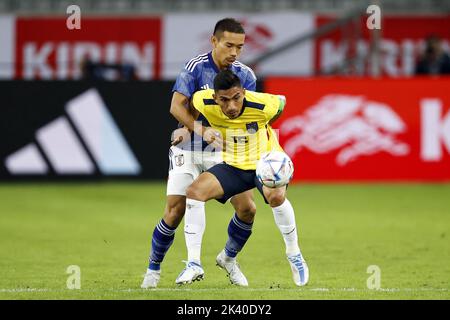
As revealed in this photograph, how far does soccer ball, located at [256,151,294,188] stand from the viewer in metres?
8.73

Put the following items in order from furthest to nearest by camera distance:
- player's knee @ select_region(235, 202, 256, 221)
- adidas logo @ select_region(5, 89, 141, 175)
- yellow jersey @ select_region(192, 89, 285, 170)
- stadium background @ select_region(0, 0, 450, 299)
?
adidas logo @ select_region(5, 89, 141, 175)
stadium background @ select_region(0, 0, 450, 299)
player's knee @ select_region(235, 202, 256, 221)
yellow jersey @ select_region(192, 89, 285, 170)

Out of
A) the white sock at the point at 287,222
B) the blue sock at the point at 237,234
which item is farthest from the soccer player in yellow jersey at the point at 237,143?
the blue sock at the point at 237,234

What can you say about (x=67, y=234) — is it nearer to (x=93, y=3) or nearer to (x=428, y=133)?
(x=428, y=133)

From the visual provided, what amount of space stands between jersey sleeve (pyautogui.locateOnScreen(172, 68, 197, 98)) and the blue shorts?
648mm

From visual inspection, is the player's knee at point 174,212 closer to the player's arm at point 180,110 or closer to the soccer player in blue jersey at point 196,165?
the soccer player in blue jersey at point 196,165

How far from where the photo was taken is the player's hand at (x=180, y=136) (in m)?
8.98

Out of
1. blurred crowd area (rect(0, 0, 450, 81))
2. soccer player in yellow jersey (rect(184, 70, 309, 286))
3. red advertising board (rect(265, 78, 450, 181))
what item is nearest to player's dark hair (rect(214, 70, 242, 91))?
soccer player in yellow jersey (rect(184, 70, 309, 286))

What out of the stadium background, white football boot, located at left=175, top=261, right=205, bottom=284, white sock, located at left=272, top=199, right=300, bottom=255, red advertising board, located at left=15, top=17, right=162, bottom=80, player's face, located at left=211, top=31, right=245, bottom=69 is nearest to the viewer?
white football boot, located at left=175, top=261, right=205, bottom=284

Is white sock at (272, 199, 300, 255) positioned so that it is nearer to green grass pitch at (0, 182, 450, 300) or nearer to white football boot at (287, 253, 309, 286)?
white football boot at (287, 253, 309, 286)

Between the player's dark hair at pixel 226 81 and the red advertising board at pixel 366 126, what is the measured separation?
31.4 ft

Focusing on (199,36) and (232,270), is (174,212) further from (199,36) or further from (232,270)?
(199,36)

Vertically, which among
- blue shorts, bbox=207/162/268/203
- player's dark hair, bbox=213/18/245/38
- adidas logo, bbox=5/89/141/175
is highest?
player's dark hair, bbox=213/18/245/38

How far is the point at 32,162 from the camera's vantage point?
1862 cm
